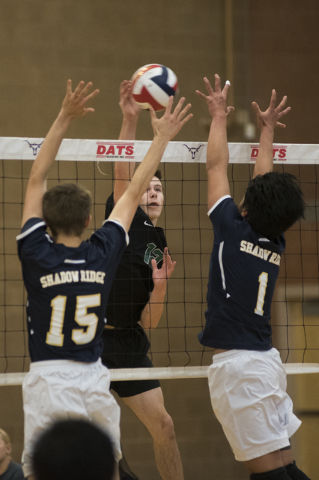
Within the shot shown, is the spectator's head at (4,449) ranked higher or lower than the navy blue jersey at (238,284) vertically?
lower

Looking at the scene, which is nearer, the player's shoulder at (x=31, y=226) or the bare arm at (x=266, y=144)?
the player's shoulder at (x=31, y=226)

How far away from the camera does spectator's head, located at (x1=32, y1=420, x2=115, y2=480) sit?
4.18 ft

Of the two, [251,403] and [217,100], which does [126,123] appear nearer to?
[217,100]

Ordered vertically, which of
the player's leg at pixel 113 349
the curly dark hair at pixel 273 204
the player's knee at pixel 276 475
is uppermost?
the curly dark hair at pixel 273 204

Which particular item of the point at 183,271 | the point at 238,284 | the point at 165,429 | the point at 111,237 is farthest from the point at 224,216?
the point at 183,271

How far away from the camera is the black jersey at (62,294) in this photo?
2670 millimetres

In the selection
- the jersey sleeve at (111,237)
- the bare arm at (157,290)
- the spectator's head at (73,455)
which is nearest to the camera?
the spectator's head at (73,455)

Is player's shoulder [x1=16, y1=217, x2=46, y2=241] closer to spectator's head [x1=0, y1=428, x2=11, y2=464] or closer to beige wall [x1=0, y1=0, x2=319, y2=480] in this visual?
spectator's head [x1=0, y1=428, x2=11, y2=464]

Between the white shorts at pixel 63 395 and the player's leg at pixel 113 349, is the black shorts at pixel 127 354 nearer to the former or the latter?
the player's leg at pixel 113 349

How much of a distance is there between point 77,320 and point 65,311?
0.07 meters

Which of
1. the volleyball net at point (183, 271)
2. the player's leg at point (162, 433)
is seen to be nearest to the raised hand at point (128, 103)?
the player's leg at point (162, 433)

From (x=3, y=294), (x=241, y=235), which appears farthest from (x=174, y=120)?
(x=3, y=294)

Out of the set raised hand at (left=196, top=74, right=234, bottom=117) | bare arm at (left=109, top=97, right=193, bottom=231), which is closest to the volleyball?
raised hand at (left=196, top=74, right=234, bottom=117)

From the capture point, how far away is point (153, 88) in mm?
3820
